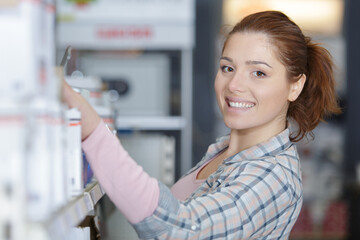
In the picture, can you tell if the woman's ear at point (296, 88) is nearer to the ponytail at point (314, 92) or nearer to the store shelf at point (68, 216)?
the ponytail at point (314, 92)

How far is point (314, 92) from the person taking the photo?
2.04 m

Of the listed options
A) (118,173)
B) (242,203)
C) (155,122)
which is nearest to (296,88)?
(242,203)

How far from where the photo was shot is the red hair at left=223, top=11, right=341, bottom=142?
1.83m

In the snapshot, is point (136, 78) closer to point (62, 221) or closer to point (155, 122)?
point (155, 122)

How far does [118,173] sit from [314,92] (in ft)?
3.44

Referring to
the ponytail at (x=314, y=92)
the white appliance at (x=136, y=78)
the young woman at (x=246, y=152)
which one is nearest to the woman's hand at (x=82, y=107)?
the young woman at (x=246, y=152)

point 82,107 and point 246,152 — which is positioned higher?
point 82,107

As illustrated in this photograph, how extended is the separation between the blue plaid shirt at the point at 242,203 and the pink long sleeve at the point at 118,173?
0.05 meters

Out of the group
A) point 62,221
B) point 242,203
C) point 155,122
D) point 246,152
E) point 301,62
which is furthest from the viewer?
point 155,122

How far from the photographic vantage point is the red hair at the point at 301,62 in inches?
72.1

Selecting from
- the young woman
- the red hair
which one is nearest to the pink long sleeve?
the young woman

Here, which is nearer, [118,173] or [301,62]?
[118,173]

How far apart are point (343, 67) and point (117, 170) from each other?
3637 millimetres

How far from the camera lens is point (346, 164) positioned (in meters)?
4.50
